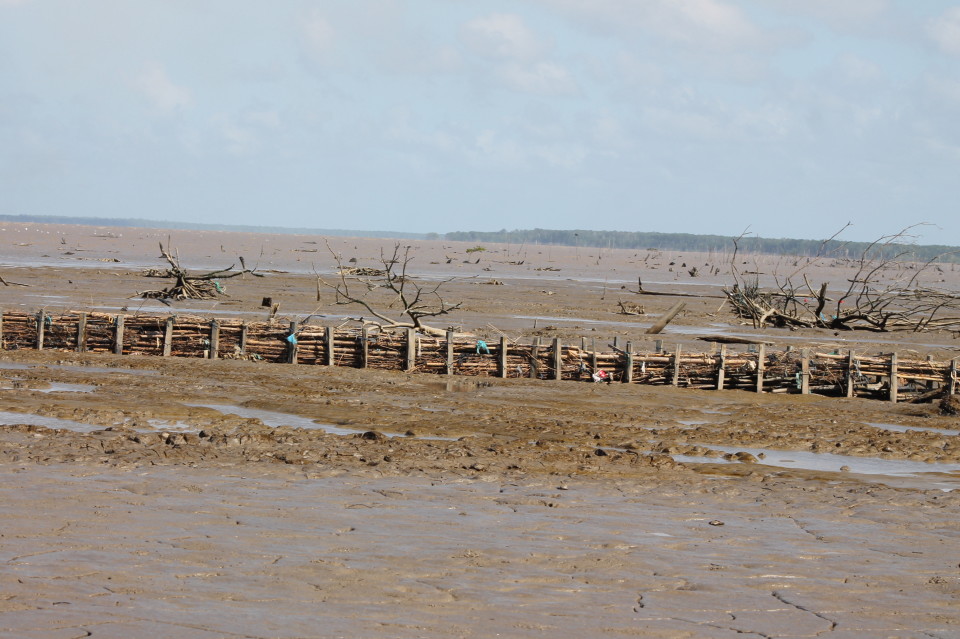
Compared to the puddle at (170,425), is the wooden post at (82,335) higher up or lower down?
higher up

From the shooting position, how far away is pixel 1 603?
5.57m

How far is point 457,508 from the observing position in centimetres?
866

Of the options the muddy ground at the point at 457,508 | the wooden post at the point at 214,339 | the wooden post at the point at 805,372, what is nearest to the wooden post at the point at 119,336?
the muddy ground at the point at 457,508

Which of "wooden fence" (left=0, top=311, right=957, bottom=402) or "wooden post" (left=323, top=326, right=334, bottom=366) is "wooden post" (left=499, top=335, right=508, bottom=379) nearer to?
"wooden fence" (left=0, top=311, right=957, bottom=402)

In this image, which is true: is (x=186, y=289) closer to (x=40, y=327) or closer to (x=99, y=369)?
(x=40, y=327)

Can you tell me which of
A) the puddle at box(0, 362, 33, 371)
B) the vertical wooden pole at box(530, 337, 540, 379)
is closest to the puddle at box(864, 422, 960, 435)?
the vertical wooden pole at box(530, 337, 540, 379)

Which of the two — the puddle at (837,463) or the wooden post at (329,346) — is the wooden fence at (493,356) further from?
the puddle at (837,463)

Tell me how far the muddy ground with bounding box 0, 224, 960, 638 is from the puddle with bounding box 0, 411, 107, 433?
3.1 inches

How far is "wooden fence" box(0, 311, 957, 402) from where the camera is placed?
1816cm

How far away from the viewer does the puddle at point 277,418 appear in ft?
41.9

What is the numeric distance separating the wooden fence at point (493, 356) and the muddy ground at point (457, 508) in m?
0.69

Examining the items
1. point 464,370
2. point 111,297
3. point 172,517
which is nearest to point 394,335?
point 464,370

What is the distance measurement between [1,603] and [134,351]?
47.6 feet

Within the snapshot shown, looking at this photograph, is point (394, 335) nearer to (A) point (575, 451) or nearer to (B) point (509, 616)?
(A) point (575, 451)
